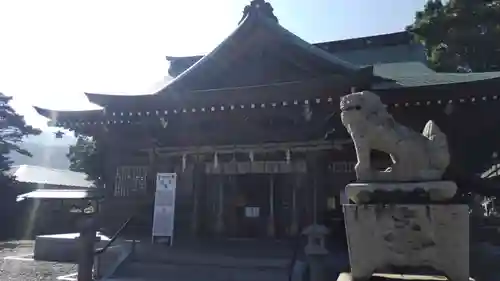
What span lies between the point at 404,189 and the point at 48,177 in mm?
37223

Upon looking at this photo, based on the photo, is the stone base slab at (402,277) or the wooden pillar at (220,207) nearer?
the stone base slab at (402,277)

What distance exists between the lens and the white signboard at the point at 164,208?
37.5 feet

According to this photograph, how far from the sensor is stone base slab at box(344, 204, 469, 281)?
4602 millimetres

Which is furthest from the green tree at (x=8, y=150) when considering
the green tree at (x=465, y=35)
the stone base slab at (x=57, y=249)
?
the green tree at (x=465, y=35)

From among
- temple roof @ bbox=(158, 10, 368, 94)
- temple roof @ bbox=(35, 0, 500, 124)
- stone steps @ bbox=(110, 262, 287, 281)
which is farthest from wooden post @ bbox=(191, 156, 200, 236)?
temple roof @ bbox=(158, 10, 368, 94)

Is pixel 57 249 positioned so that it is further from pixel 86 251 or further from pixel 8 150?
pixel 8 150

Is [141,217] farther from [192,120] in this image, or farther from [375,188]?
[375,188]

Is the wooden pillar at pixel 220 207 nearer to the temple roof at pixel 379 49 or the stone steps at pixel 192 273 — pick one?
the stone steps at pixel 192 273

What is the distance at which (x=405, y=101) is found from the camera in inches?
397

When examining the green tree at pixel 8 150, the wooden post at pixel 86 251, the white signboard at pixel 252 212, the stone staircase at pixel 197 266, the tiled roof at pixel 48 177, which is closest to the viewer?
the wooden post at pixel 86 251

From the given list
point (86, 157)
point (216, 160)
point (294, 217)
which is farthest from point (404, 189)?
point (86, 157)

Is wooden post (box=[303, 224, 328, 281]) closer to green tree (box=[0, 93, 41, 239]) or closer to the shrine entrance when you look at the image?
the shrine entrance

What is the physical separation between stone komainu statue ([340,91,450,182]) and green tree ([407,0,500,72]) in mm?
17656

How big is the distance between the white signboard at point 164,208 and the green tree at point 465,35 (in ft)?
51.2
